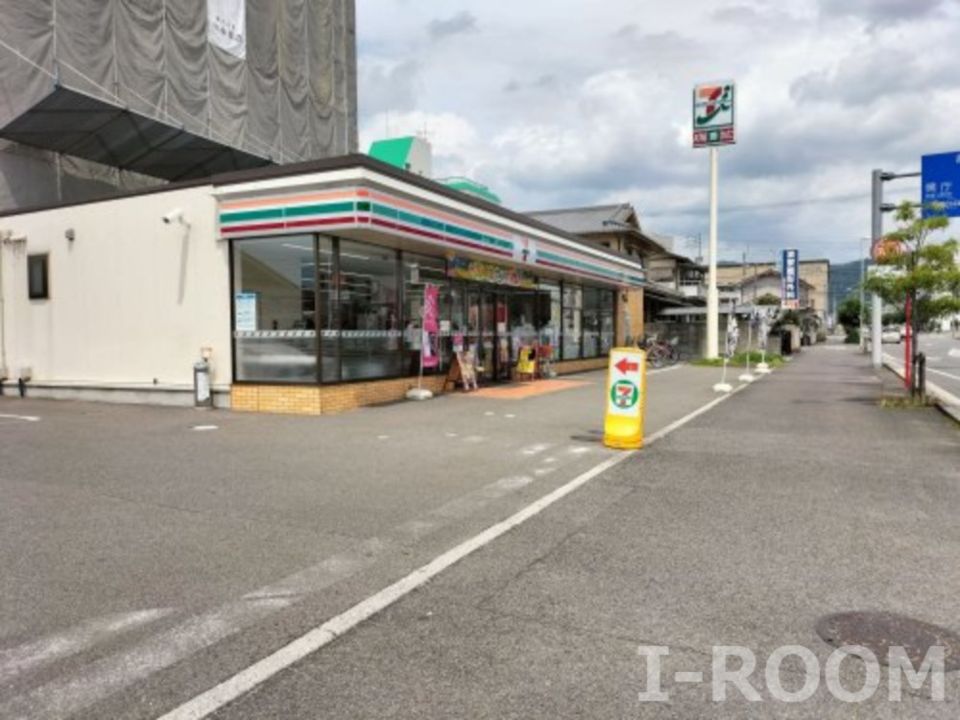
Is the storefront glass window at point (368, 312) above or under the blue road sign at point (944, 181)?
under

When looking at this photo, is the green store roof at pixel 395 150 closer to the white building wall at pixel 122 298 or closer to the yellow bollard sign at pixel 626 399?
the white building wall at pixel 122 298

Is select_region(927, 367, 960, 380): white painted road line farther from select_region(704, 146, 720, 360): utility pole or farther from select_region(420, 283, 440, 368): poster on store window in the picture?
select_region(420, 283, 440, 368): poster on store window

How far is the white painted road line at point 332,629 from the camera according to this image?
3176mm

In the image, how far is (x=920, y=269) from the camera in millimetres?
13742

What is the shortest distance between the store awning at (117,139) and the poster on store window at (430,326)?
28.9 feet

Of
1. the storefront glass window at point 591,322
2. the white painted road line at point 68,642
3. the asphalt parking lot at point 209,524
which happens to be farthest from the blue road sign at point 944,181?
the white painted road line at point 68,642

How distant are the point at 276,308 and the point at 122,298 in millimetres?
3847

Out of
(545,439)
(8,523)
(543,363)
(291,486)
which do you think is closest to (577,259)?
(543,363)

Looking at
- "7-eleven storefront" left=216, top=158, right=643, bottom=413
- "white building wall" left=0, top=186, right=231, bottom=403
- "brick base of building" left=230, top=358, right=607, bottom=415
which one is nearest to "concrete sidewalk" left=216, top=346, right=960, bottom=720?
"brick base of building" left=230, top=358, right=607, bottom=415

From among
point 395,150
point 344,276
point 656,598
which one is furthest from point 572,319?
point 656,598

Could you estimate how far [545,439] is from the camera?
10.2 metres

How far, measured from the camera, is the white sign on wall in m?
21.5

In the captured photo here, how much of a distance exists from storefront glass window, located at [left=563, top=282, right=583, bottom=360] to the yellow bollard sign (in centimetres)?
1369

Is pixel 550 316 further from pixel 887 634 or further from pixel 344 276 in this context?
pixel 887 634
